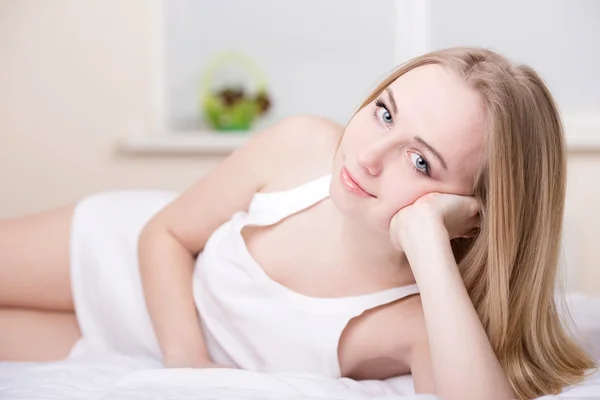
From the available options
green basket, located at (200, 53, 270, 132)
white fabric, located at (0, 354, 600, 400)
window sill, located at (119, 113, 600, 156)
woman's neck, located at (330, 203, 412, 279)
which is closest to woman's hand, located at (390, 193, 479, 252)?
woman's neck, located at (330, 203, 412, 279)

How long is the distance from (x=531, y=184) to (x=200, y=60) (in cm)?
212

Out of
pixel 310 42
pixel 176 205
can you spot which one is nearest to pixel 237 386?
pixel 176 205

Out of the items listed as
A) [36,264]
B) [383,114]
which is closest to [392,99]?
[383,114]

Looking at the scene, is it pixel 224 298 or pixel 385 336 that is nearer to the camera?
pixel 385 336

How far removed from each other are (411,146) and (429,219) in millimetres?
123

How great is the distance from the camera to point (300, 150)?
1.64m

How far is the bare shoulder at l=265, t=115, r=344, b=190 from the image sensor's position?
1.62 m

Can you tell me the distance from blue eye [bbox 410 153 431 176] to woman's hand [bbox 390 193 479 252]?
0.04 m

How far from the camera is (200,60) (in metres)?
3.23

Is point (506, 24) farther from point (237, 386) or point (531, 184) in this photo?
point (237, 386)

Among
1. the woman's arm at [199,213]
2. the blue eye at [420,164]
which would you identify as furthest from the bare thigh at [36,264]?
the blue eye at [420,164]

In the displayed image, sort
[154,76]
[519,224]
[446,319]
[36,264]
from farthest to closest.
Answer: [154,76]
[36,264]
[519,224]
[446,319]

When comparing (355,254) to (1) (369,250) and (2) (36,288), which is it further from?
(2) (36,288)

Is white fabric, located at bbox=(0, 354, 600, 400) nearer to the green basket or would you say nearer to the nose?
the nose
